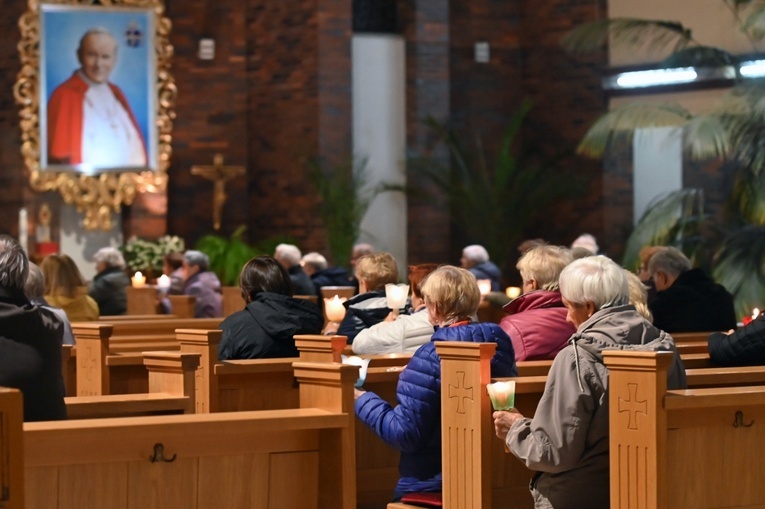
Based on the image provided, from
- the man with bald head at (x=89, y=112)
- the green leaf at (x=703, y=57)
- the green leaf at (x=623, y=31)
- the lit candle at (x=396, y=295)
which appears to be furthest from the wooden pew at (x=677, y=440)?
the man with bald head at (x=89, y=112)

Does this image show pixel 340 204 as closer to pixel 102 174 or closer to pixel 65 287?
pixel 102 174

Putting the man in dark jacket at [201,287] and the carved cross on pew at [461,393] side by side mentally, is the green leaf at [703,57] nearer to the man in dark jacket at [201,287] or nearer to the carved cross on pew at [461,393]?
the man in dark jacket at [201,287]

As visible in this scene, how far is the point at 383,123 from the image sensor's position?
52.2 feet

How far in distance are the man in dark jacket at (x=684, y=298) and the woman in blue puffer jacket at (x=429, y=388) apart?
3293 millimetres

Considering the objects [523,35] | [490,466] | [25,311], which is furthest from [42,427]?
[523,35]

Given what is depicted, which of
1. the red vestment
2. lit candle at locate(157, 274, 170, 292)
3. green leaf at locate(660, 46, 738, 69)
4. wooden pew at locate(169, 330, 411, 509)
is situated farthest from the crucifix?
wooden pew at locate(169, 330, 411, 509)

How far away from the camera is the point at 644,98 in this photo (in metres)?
15.0

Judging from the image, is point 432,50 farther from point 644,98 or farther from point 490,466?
point 490,466

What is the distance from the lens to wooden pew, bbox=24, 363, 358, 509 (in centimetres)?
393

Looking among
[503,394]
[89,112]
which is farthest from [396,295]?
[89,112]

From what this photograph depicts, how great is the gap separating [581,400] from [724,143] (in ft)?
27.9

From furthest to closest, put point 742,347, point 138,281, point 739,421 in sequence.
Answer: point 138,281 → point 742,347 → point 739,421

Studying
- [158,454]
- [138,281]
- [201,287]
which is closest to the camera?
[158,454]

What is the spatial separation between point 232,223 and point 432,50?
2987mm
